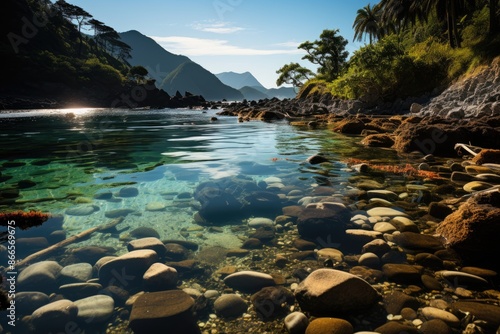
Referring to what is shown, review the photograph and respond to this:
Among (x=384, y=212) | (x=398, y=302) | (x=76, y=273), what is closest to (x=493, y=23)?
(x=384, y=212)

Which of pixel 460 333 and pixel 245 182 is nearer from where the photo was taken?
pixel 460 333

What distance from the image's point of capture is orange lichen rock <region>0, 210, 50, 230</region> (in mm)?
5316

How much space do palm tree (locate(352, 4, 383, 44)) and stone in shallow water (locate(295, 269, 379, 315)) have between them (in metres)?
68.2

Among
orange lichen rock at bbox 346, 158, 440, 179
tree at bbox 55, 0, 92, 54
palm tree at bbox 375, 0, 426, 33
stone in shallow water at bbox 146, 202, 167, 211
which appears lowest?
stone in shallow water at bbox 146, 202, 167, 211

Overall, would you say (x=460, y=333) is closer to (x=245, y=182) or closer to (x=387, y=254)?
(x=387, y=254)

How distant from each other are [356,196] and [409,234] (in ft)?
6.87

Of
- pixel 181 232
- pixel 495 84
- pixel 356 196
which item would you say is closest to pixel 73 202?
pixel 181 232

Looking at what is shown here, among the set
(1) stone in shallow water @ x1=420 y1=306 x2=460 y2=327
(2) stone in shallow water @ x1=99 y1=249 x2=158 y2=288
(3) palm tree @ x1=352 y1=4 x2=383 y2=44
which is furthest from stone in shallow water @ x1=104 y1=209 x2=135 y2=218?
(3) palm tree @ x1=352 y1=4 x2=383 y2=44

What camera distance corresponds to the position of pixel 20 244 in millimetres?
4504

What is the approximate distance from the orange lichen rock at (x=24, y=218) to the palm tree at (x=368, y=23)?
68.1 metres

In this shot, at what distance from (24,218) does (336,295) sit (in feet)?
18.8

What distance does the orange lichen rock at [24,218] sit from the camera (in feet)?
17.4

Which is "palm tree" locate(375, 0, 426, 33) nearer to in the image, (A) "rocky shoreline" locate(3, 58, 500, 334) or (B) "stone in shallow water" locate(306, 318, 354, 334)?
(A) "rocky shoreline" locate(3, 58, 500, 334)

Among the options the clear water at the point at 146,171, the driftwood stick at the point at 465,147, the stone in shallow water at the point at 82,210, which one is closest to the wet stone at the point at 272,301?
the clear water at the point at 146,171
